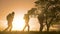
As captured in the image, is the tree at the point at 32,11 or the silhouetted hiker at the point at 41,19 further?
the tree at the point at 32,11

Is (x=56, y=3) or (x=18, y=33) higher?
(x=56, y=3)

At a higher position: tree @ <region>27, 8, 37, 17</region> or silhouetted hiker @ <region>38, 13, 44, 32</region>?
tree @ <region>27, 8, 37, 17</region>

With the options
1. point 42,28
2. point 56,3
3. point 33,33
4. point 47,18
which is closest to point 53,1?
point 56,3

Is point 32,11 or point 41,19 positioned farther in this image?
point 32,11

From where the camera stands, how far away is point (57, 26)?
17031mm

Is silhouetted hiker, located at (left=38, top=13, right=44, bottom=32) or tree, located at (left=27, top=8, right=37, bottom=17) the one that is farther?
Answer: tree, located at (left=27, top=8, right=37, bottom=17)

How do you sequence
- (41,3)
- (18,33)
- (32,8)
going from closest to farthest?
(18,33), (32,8), (41,3)

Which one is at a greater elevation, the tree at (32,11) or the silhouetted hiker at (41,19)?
the tree at (32,11)

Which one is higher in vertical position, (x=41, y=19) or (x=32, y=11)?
(x=32, y=11)

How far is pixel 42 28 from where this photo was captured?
15.1 metres

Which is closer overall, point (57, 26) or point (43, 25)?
point (43, 25)

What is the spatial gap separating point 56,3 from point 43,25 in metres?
2.46

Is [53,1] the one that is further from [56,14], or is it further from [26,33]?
[26,33]

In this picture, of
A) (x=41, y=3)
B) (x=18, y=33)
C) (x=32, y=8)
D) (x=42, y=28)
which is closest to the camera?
(x=18, y=33)
